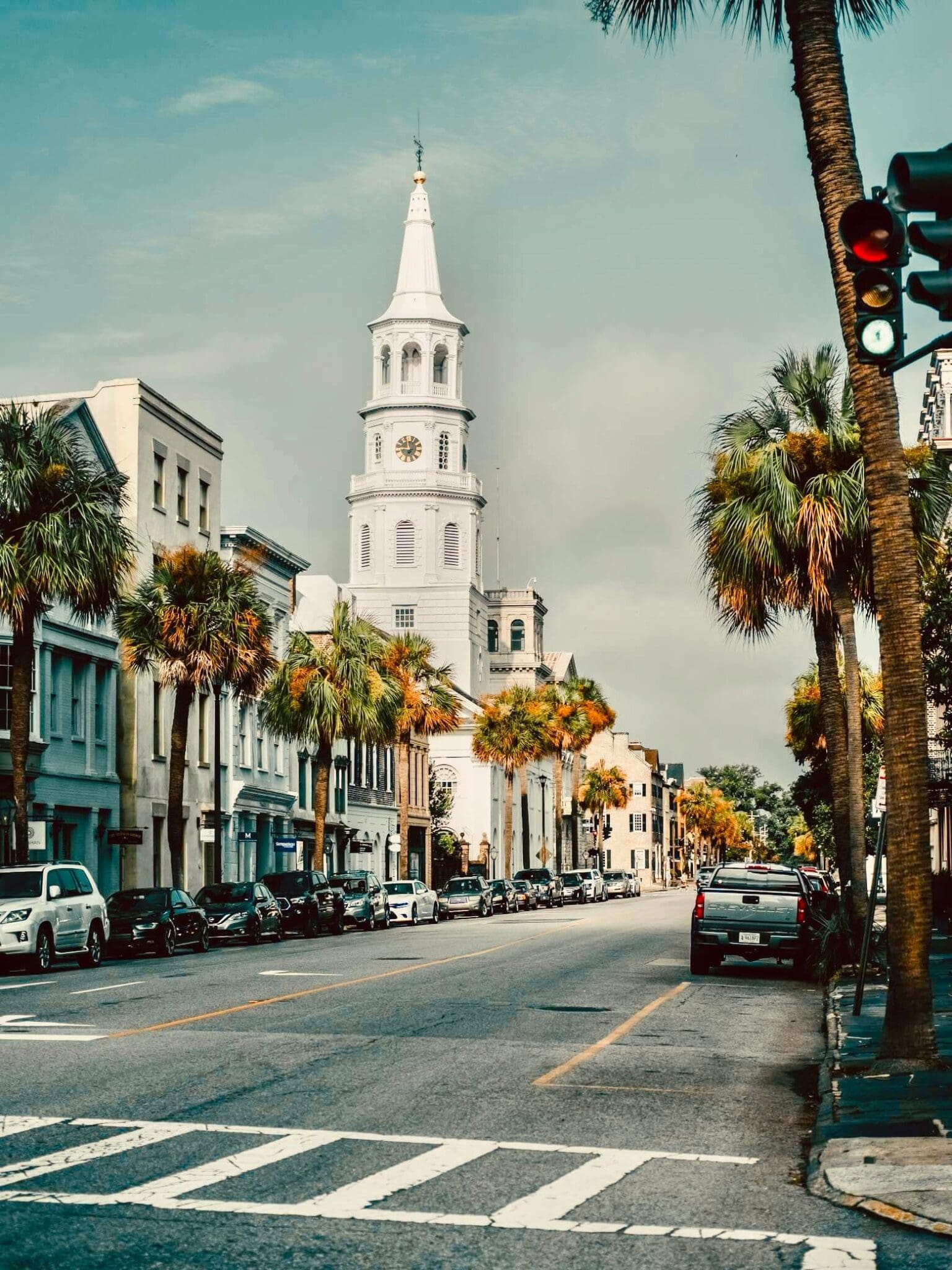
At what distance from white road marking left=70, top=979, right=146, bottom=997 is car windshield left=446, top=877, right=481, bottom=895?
41352 mm

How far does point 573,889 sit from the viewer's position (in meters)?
89.2

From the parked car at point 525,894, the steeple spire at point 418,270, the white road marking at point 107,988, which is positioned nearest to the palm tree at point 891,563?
the white road marking at point 107,988

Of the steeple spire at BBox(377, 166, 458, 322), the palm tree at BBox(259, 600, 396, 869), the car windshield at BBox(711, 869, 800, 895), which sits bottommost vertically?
the car windshield at BBox(711, 869, 800, 895)

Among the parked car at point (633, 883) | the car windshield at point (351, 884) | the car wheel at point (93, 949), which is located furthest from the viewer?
the parked car at point (633, 883)

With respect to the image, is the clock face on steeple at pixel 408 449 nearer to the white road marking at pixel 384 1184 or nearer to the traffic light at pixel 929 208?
the white road marking at pixel 384 1184

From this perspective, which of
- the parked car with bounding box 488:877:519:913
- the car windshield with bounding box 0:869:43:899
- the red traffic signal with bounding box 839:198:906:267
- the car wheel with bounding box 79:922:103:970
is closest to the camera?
the red traffic signal with bounding box 839:198:906:267

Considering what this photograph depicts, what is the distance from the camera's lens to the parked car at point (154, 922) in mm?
34500

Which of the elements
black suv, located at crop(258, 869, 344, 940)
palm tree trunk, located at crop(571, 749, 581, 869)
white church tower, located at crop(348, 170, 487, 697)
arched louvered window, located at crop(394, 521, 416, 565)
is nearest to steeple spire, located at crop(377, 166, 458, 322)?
white church tower, located at crop(348, 170, 487, 697)

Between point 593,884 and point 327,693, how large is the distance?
41.8 metres

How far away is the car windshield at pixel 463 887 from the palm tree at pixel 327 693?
1245 cm

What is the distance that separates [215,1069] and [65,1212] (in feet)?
18.5

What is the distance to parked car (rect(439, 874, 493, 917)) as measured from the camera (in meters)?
65.2

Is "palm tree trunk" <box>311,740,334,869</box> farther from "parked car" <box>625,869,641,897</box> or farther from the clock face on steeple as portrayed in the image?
the clock face on steeple

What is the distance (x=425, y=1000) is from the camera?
21.2 metres
